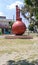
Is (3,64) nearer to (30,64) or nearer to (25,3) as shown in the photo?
(30,64)

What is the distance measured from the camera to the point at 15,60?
316 inches

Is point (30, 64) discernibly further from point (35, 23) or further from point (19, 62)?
point (35, 23)

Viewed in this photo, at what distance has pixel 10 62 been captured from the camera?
303 inches

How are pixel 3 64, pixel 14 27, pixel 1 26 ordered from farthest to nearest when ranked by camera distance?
pixel 1 26 < pixel 14 27 < pixel 3 64

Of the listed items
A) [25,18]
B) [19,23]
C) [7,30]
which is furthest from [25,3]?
[7,30]

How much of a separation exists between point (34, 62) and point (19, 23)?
17185 millimetres

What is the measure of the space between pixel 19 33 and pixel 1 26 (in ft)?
96.4

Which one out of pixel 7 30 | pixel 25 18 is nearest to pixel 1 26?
pixel 7 30

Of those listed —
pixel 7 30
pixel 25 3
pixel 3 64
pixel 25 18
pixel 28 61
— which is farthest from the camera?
pixel 7 30

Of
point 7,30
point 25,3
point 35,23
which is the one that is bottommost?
point 7,30

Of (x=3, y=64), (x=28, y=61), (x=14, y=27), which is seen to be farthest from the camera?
(x=14, y=27)

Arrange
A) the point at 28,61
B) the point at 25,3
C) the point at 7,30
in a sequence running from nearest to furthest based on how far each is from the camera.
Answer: the point at 28,61 → the point at 25,3 → the point at 7,30

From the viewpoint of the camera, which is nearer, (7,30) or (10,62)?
(10,62)

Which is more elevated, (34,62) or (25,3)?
(25,3)
